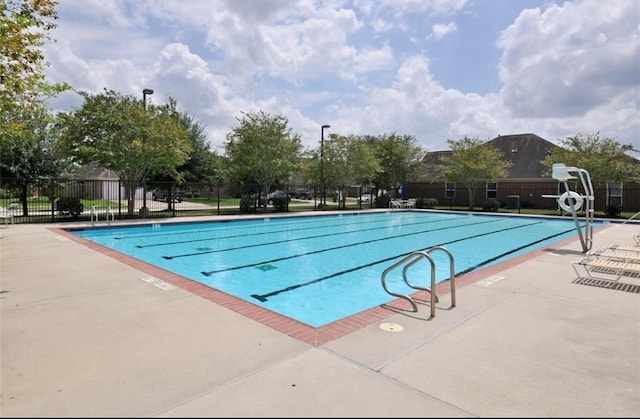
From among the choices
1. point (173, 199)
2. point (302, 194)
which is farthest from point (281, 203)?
point (302, 194)

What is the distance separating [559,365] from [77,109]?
1837 cm

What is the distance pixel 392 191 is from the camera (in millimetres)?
32375

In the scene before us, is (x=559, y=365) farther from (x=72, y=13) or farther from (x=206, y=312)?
(x=72, y=13)

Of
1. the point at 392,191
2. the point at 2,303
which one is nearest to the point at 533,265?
the point at 2,303

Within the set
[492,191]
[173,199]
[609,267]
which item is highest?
[492,191]

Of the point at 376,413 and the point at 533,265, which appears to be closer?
the point at 376,413

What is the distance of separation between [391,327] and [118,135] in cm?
1530

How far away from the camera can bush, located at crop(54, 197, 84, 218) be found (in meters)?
15.9

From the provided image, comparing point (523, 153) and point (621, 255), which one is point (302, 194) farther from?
point (621, 255)

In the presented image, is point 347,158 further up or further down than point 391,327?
further up

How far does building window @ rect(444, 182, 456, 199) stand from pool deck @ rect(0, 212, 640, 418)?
2665cm

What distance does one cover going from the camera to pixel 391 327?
13.5 feet

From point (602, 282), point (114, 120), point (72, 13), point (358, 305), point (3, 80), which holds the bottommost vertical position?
point (358, 305)

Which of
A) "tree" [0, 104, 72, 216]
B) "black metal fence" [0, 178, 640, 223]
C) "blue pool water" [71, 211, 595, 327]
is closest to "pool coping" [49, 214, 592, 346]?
"blue pool water" [71, 211, 595, 327]
